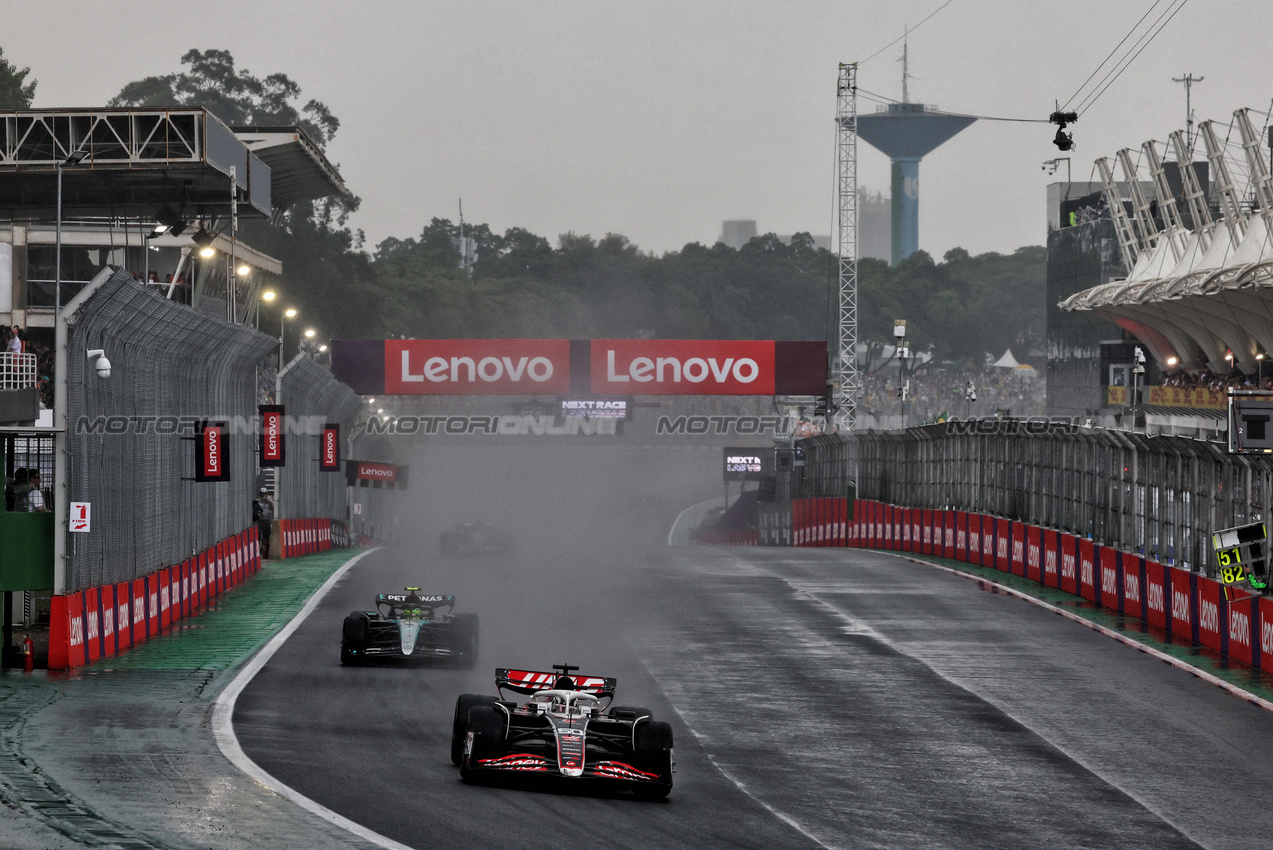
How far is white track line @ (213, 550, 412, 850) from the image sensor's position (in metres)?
10.1

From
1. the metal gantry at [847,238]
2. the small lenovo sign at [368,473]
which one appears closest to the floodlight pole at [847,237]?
the metal gantry at [847,238]

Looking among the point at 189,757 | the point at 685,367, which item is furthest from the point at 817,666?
the point at 685,367

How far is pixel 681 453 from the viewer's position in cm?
12475

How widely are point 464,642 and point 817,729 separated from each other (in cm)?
483

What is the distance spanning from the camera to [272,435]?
3209cm

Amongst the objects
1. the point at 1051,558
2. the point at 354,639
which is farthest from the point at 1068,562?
the point at 354,639

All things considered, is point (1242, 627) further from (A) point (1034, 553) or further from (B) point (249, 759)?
(B) point (249, 759)

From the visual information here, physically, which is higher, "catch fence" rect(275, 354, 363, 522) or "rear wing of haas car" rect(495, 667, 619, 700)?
"catch fence" rect(275, 354, 363, 522)

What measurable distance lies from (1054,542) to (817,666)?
1085 centimetres

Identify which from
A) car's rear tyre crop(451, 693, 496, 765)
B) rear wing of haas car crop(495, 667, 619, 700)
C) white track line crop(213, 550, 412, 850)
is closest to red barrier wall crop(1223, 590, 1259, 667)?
rear wing of haas car crop(495, 667, 619, 700)

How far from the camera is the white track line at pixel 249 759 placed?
1012 centimetres

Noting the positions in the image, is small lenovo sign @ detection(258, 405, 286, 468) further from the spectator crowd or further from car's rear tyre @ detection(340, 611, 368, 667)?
the spectator crowd

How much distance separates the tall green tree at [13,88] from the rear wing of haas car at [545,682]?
248 feet

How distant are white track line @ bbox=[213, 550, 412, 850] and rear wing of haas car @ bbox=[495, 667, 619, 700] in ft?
6.53
